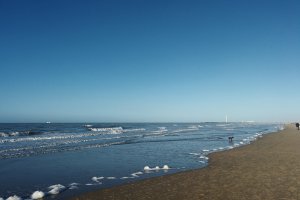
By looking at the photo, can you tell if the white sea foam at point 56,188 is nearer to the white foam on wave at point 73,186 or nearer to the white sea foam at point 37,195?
the white foam on wave at point 73,186

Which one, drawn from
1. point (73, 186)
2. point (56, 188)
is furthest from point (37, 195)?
point (73, 186)

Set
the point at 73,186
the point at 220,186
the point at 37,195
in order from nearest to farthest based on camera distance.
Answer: the point at 37,195
the point at 220,186
the point at 73,186

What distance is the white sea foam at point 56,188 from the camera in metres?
11.8

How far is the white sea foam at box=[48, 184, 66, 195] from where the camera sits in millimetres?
11815

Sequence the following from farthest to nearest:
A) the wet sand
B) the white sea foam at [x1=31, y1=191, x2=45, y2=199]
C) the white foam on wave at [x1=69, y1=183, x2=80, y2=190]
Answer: the white foam on wave at [x1=69, y1=183, x2=80, y2=190] → the white sea foam at [x1=31, y1=191, x2=45, y2=199] → the wet sand

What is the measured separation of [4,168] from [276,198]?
1422 centimetres

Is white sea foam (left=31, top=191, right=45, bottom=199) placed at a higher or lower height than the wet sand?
lower

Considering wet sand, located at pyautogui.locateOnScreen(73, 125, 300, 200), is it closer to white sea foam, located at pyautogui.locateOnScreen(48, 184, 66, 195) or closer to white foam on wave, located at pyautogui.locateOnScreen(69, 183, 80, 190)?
white sea foam, located at pyautogui.locateOnScreen(48, 184, 66, 195)

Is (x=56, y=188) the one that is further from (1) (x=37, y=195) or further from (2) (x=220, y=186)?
(2) (x=220, y=186)

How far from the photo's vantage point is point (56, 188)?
12203mm

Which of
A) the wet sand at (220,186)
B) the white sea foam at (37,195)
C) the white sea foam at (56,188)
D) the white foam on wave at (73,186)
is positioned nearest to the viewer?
the wet sand at (220,186)

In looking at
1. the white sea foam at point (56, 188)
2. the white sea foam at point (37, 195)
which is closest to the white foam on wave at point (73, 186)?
the white sea foam at point (56, 188)

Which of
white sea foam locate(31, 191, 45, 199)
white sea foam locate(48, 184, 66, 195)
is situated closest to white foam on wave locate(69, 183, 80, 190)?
white sea foam locate(48, 184, 66, 195)

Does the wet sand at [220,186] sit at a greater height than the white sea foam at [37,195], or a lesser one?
greater
